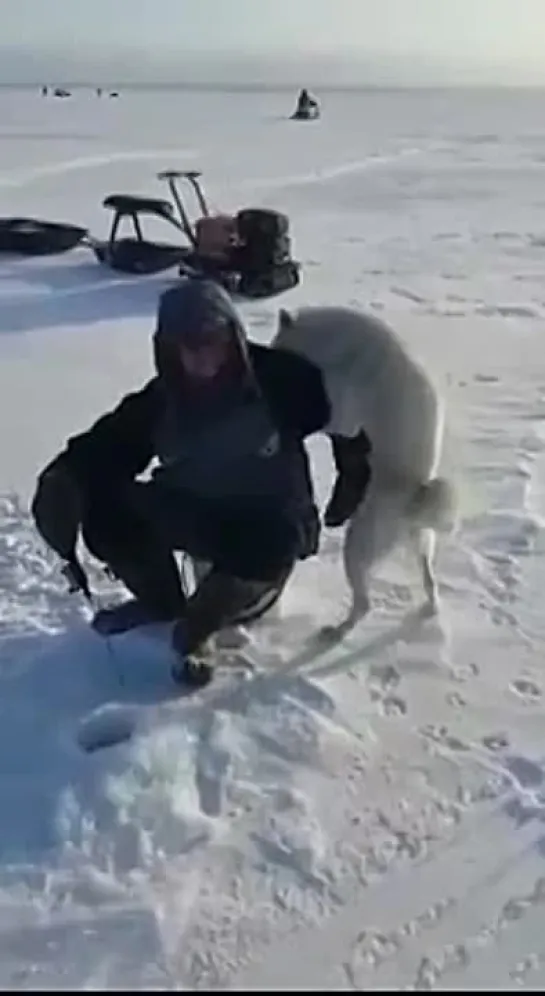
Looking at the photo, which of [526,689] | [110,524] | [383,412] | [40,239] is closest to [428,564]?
[526,689]

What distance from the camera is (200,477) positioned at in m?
2.69

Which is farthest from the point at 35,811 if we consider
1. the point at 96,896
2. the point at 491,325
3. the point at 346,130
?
the point at 346,130

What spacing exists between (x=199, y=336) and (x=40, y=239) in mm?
6570

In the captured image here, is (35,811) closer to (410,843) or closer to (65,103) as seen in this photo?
(410,843)

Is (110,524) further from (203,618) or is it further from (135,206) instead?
(135,206)

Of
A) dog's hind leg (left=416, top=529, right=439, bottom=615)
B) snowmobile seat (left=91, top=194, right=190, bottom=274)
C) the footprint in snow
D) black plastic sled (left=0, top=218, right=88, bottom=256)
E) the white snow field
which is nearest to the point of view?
the white snow field

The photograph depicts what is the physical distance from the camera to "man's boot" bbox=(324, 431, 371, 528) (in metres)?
2.87

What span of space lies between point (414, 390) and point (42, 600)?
1.10 metres

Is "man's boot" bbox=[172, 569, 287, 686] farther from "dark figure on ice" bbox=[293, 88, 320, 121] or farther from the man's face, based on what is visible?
"dark figure on ice" bbox=[293, 88, 320, 121]

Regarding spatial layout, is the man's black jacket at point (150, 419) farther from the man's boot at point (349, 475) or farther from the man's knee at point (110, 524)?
the man's boot at point (349, 475)

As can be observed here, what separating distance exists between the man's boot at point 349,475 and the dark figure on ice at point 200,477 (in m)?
0.10

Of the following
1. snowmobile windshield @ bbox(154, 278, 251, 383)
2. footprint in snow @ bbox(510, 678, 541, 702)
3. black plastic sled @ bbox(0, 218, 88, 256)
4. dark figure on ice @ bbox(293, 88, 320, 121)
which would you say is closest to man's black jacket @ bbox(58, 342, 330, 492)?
snowmobile windshield @ bbox(154, 278, 251, 383)

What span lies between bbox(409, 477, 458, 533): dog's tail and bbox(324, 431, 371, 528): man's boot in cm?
12

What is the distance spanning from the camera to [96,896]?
2229mm
